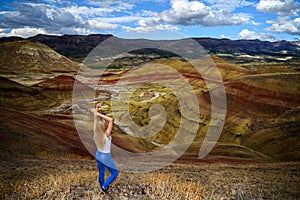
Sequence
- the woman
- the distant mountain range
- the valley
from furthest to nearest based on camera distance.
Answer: the distant mountain range, the valley, the woman

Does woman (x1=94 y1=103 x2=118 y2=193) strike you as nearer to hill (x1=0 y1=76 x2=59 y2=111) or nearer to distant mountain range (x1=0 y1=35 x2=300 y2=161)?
distant mountain range (x1=0 y1=35 x2=300 y2=161)

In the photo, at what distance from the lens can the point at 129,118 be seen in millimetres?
57562

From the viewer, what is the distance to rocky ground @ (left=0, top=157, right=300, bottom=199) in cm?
740

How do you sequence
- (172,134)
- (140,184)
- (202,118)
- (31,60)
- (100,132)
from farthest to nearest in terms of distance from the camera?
(31,60) < (202,118) < (172,134) < (140,184) < (100,132)

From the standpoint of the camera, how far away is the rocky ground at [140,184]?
7402mm

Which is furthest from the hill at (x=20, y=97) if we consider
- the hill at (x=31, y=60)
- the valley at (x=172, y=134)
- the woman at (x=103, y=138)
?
the hill at (x=31, y=60)

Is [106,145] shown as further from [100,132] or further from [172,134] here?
[172,134]

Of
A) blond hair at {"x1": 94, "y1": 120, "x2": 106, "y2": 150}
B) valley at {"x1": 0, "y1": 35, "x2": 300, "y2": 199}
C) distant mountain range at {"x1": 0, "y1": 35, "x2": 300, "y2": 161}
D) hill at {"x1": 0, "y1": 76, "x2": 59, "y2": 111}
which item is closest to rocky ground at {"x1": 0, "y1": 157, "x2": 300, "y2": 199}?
valley at {"x1": 0, "y1": 35, "x2": 300, "y2": 199}

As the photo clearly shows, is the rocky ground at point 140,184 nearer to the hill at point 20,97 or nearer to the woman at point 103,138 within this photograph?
the woman at point 103,138

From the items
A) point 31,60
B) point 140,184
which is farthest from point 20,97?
point 31,60

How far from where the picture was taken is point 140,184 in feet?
27.1

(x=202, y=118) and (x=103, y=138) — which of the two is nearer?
(x=103, y=138)

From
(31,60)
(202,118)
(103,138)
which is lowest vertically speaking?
(202,118)

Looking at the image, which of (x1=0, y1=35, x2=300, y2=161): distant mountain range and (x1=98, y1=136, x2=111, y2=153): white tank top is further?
(x1=0, y1=35, x2=300, y2=161): distant mountain range
